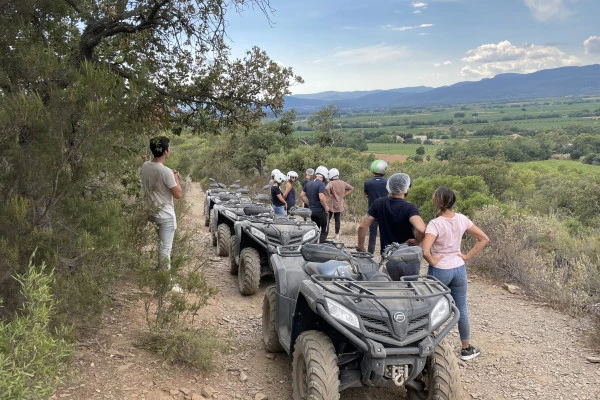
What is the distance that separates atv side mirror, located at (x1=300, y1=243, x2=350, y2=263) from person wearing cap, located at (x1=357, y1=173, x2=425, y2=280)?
33.5 inches

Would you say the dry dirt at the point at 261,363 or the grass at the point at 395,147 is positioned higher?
the dry dirt at the point at 261,363

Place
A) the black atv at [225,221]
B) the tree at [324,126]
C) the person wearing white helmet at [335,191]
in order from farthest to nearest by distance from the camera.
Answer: the tree at [324,126] → the person wearing white helmet at [335,191] → the black atv at [225,221]

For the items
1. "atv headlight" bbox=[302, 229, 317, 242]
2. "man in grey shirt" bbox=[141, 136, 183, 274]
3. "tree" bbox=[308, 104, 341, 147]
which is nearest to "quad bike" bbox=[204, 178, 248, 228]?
"atv headlight" bbox=[302, 229, 317, 242]

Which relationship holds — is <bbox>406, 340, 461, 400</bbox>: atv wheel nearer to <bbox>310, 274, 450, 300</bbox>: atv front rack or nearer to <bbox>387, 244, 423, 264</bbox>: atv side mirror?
<bbox>310, 274, 450, 300</bbox>: atv front rack

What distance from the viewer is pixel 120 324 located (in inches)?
178

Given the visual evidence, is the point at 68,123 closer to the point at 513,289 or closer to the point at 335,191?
the point at 513,289

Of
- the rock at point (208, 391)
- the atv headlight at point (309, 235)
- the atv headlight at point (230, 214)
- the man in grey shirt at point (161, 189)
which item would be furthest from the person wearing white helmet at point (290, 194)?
the rock at point (208, 391)

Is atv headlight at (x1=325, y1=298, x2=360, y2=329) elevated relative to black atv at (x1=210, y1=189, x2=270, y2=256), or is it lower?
elevated

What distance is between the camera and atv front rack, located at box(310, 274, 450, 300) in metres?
3.11

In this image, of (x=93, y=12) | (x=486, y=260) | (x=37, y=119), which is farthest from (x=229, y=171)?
(x=37, y=119)

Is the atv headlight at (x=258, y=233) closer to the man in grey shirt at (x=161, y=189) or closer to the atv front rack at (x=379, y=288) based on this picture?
the man in grey shirt at (x=161, y=189)

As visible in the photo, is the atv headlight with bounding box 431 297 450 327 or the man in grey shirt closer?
the atv headlight with bounding box 431 297 450 327

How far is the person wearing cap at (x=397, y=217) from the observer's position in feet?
15.9

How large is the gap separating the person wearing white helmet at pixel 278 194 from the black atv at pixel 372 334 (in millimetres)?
5780
